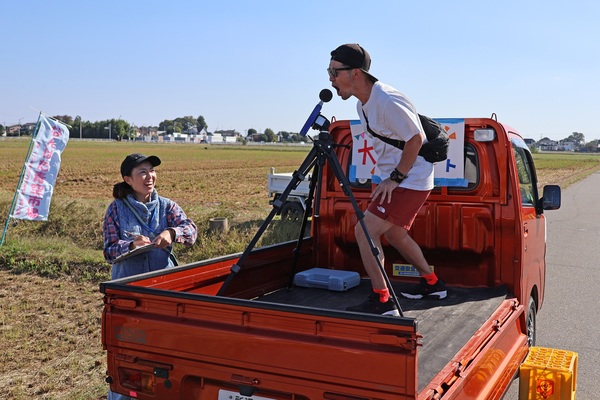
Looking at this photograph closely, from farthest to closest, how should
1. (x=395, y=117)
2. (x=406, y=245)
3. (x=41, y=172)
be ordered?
(x=41, y=172)
(x=406, y=245)
(x=395, y=117)

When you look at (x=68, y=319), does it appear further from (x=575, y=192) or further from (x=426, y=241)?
(x=575, y=192)

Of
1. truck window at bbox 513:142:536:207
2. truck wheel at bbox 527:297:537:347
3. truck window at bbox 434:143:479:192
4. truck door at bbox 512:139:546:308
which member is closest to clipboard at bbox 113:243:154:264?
truck window at bbox 434:143:479:192

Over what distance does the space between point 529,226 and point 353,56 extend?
7.03 ft

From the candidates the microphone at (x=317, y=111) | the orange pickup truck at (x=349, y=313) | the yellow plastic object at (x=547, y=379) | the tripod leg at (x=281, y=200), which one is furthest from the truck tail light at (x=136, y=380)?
the yellow plastic object at (x=547, y=379)

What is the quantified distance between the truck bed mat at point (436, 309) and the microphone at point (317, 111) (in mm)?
1223

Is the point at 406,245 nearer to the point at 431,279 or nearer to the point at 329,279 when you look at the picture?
the point at 431,279

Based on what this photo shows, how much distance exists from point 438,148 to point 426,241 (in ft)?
3.74

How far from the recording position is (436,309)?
4.16 metres

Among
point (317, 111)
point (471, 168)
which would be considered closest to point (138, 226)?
point (317, 111)

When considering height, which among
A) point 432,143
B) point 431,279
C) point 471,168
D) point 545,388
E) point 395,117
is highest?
point 395,117

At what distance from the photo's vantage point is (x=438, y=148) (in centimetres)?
387

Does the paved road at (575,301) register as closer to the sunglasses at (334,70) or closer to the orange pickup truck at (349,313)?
the orange pickup truck at (349,313)

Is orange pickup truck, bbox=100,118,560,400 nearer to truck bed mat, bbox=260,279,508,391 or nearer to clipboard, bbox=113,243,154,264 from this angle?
truck bed mat, bbox=260,279,508,391

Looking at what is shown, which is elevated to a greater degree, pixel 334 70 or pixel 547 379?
pixel 334 70
